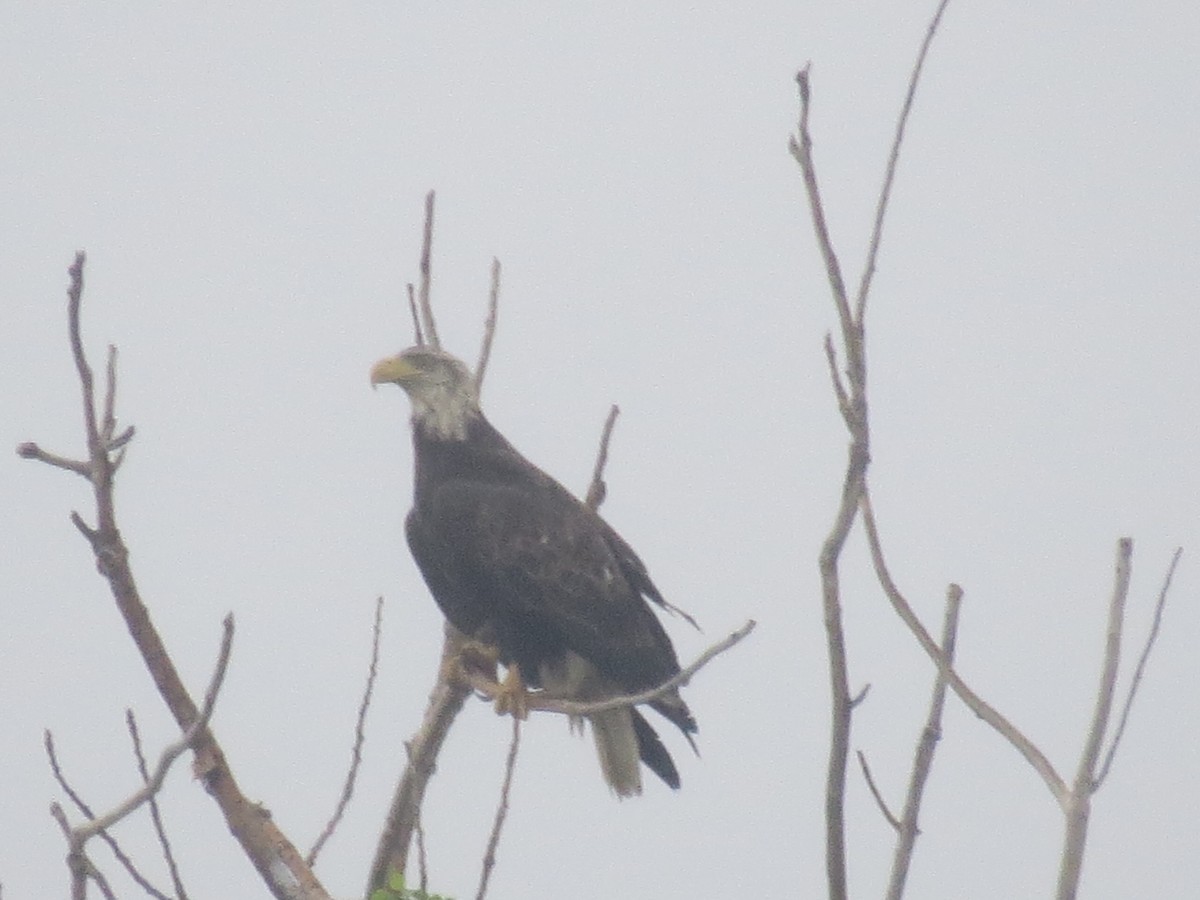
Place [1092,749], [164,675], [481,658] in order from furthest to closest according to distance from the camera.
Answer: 1. [481,658]
2. [164,675]
3. [1092,749]

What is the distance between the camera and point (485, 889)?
3.73 m

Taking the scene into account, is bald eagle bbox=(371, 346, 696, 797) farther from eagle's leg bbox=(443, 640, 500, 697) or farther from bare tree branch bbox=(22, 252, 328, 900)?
bare tree branch bbox=(22, 252, 328, 900)

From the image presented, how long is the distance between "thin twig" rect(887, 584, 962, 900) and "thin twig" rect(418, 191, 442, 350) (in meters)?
2.66

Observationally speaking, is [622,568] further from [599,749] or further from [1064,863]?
[1064,863]

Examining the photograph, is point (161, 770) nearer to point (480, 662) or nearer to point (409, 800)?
point (409, 800)

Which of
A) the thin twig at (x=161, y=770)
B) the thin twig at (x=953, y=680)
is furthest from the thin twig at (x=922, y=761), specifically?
the thin twig at (x=161, y=770)

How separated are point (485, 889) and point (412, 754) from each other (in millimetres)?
697

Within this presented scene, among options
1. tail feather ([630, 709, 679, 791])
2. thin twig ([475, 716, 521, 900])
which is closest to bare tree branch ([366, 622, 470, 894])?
thin twig ([475, 716, 521, 900])

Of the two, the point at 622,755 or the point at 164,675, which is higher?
the point at 622,755

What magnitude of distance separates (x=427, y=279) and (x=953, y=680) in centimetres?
284

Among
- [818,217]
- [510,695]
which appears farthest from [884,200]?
[510,695]

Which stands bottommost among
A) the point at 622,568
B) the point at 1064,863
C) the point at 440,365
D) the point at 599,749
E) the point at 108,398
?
the point at 1064,863

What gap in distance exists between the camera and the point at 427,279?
5.61 m

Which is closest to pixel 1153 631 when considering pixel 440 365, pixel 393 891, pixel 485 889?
pixel 485 889
